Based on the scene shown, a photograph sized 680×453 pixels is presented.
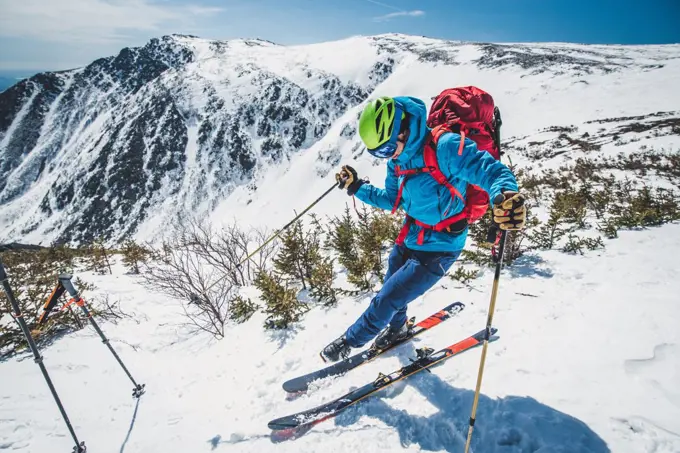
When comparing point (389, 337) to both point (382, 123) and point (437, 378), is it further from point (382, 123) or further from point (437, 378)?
point (382, 123)

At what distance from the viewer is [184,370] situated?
6.13 meters

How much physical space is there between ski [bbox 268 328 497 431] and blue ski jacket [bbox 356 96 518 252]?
4.88 feet

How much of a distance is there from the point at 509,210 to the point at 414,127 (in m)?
1.24

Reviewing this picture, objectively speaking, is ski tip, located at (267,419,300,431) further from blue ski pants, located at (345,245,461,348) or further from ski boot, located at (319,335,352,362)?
blue ski pants, located at (345,245,461,348)

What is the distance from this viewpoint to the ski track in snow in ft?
9.41

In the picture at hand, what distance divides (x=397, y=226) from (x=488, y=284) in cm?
347

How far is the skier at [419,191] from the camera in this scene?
2.63 metres

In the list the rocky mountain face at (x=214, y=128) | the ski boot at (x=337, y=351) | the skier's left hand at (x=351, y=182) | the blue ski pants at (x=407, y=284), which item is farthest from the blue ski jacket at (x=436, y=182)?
the rocky mountain face at (x=214, y=128)

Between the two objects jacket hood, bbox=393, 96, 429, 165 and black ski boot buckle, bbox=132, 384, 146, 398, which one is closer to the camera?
jacket hood, bbox=393, 96, 429, 165

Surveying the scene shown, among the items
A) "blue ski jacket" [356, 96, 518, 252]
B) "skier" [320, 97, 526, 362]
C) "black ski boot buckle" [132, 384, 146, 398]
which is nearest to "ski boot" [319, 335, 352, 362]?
"skier" [320, 97, 526, 362]


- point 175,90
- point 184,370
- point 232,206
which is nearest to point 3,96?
point 175,90

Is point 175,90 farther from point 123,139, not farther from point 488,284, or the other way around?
point 488,284

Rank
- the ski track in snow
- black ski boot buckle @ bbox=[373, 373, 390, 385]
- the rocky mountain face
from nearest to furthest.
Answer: the ski track in snow < black ski boot buckle @ bbox=[373, 373, 390, 385] < the rocky mountain face

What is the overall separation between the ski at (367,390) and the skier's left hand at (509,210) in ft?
6.49
